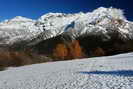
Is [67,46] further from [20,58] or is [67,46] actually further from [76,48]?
[20,58]

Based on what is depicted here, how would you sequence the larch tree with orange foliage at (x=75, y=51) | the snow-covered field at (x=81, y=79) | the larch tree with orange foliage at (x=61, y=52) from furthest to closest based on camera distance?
the larch tree with orange foliage at (x=61, y=52) → the larch tree with orange foliage at (x=75, y=51) → the snow-covered field at (x=81, y=79)

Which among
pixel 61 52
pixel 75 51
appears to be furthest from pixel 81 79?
pixel 61 52

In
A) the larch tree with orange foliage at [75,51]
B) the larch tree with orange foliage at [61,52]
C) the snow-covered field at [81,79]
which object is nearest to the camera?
the snow-covered field at [81,79]

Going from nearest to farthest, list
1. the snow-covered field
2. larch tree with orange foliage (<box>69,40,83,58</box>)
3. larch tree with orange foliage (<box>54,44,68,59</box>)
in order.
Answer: the snow-covered field
larch tree with orange foliage (<box>69,40,83,58</box>)
larch tree with orange foliage (<box>54,44,68,59</box>)

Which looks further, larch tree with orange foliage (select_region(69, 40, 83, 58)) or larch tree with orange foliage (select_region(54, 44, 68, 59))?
larch tree with orange foliage (select_region(54, 44, 68, 59))

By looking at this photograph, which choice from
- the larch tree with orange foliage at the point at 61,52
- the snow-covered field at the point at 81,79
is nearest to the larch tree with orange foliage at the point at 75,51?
the larch tree with orange foliage at the point at 61,52

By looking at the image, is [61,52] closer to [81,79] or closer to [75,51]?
[75,51]

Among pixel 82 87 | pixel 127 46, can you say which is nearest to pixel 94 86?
pixel 82 87

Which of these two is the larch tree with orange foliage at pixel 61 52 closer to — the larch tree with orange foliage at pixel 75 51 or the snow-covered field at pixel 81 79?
the larch tree with orange foliage at pixel 75 51

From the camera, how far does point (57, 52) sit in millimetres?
113812

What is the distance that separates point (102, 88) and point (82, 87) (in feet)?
6.78

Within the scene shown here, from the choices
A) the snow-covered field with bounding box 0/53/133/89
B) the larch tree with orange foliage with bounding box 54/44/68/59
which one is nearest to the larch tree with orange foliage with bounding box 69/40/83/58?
the larch tree with orange foliage with bounding box 54/44/68/59

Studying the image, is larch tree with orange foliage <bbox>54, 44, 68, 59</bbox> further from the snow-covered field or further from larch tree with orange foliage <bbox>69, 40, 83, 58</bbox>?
the snow-covered field

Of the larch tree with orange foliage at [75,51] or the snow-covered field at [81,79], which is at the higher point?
the larch tree with orange foliage at [75,51]
